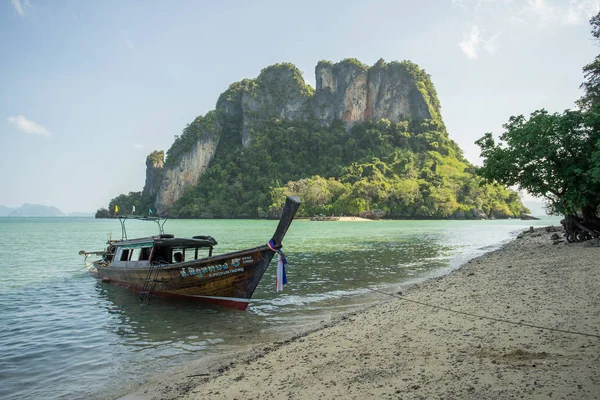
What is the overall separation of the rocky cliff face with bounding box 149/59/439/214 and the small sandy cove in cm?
14987

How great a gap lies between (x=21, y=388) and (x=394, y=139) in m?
142

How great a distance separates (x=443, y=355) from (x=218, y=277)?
303 inches

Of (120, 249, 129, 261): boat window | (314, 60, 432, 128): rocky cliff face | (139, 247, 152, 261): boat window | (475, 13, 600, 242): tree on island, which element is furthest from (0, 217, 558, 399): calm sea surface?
(314, 60, 432, 128): rocky cliff face

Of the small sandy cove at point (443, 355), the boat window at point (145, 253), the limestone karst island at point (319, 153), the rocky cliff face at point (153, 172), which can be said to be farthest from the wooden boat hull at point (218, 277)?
the rocky cliff face at point (153, 172)

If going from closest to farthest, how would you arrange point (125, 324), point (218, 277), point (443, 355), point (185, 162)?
point (443, 355) → point (125, 324) → point (218, 277) → point (185, 162)

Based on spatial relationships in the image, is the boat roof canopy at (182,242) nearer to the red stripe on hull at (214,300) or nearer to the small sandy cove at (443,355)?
the red stripe on hull at (214,300)

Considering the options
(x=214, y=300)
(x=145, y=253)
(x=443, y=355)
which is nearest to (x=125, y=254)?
(x=145, y=253)

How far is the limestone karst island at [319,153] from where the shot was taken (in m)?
110

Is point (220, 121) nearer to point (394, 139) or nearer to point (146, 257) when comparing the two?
point (394, 139)

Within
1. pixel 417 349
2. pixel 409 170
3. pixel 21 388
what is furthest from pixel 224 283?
pixel 409 170

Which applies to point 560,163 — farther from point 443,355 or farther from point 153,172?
point 153,172

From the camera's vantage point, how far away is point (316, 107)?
164250 mm

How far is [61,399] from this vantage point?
6.07 meters

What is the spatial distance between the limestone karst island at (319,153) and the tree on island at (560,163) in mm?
86279
